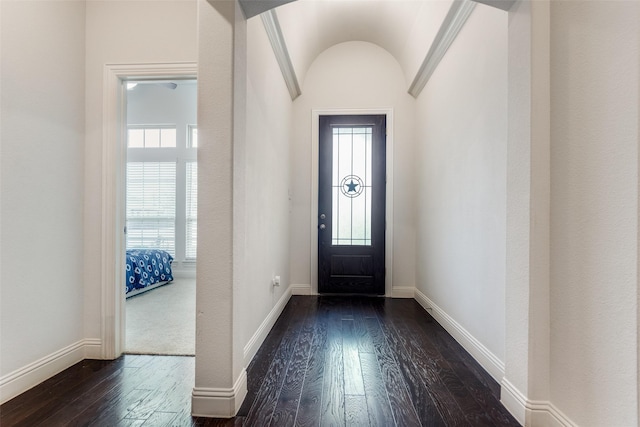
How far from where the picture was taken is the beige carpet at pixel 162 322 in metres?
2.30

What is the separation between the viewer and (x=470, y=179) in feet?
7.43

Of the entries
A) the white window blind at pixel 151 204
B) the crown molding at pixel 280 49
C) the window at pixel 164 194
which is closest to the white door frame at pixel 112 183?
the crown molding at pixel 280 49

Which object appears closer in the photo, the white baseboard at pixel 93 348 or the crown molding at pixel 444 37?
the white baseboard at pixel 93 348

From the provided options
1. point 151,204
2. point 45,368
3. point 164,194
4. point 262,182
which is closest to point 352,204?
point 262,182

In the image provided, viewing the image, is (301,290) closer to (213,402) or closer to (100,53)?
(213,402)

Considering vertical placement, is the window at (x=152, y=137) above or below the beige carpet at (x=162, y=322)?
above

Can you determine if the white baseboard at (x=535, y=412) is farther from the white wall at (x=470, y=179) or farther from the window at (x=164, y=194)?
the window at (x=164, y=194)

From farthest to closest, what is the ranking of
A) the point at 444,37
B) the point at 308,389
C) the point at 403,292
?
the point at 403,292 → the point at 444,37 → the point at 308,389

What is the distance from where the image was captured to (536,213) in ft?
4.59

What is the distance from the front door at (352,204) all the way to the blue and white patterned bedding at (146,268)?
2.29 meters

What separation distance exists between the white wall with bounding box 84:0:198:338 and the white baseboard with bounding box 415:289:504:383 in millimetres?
2532

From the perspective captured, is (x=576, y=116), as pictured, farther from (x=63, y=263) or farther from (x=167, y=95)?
(x=167, y=95)

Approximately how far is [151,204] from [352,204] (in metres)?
3.56

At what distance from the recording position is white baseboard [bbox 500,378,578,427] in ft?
4.35
